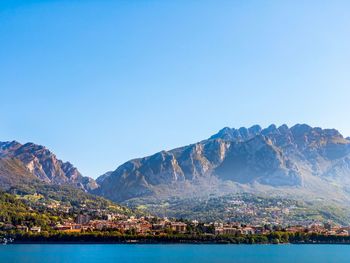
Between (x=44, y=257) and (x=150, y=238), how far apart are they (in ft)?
199

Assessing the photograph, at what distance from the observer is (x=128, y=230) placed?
617 ft

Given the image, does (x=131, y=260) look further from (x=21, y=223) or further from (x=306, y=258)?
(x=21, y=223)

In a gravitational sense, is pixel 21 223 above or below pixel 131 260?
above

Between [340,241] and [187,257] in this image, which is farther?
[340,241]

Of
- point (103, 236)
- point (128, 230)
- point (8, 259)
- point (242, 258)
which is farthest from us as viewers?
point (128, 230)

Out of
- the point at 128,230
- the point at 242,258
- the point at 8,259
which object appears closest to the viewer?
the point at 8,259

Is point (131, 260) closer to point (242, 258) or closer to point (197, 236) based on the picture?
point (242, 258)

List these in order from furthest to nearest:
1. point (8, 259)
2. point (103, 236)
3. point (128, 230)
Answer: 1. point (128, 230)
2. point (103, 236)
3. point (8, 259)

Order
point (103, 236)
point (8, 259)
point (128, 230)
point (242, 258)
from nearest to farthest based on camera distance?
point (8, 259), point (242, 258), point (103, 236), point (128, 230)

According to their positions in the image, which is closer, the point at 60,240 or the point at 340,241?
the point at 60,240

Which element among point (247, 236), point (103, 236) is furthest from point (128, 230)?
point (247, 236)

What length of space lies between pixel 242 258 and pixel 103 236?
6491 centimetres

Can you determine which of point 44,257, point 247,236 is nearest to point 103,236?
point 247,236

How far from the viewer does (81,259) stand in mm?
117062
